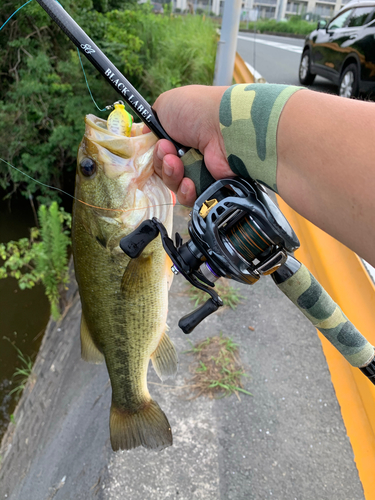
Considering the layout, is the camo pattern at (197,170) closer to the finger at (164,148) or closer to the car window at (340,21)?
the finger at (164,148)

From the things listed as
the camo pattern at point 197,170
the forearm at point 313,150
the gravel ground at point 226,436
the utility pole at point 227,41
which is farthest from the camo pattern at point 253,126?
the utility pole at point 227,41

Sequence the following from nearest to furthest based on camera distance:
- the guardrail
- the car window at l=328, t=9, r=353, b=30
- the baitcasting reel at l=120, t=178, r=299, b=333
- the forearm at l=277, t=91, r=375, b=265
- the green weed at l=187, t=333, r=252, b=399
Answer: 1. the forearm at l=277, t=91, r=375, b=265
2. the baitcasting reel at l=120, t=178, r=299, b=333
3. the guardrail
4. the green weed at l=187, t=333, r=252, b=399
5. the car window at l=328, t=9, r=353, b=30

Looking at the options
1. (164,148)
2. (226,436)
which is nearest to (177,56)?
(164,148)

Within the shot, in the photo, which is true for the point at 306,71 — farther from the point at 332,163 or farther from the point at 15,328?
the point at 332,163

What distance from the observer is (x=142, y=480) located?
2025mm

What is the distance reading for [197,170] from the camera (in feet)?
4.12

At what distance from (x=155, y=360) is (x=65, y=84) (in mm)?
5849

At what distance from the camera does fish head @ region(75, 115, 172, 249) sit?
154 centimetres

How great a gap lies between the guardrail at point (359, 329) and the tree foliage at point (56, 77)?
4637 millimetres

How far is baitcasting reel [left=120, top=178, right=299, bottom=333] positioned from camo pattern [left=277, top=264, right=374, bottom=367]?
310mm

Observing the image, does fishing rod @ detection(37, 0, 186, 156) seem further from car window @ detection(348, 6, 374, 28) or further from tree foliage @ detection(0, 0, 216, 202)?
car window @ detection(348, 6, 374, 28)

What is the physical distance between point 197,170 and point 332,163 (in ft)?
1.83

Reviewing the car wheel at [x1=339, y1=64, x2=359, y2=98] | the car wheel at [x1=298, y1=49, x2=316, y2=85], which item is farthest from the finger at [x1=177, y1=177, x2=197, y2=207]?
the car wheel at [x1=298, y1=49, x2=316, y2=85]

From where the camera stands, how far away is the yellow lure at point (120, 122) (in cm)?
150
